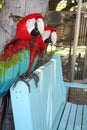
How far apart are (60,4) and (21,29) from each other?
11.8 feet

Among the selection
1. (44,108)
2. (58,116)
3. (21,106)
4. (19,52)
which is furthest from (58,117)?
(21,106)

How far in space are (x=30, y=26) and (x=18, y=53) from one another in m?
0.26

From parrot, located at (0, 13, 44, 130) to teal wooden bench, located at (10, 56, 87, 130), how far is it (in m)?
0.16

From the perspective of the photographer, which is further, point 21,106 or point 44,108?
point 44,108

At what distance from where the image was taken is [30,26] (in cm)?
195

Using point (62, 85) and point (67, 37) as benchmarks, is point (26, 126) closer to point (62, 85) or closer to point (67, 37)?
point (62, 85)

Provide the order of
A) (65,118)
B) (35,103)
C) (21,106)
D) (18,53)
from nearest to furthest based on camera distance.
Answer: (21,106) < (35,103) < (18,53) < (65,118)

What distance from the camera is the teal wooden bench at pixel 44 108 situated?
4.69 feet

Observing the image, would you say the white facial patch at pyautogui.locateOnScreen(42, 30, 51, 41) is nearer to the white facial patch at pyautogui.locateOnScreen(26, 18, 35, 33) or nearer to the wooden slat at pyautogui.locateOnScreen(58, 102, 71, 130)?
the white facial patch at pyautogui.locateOnScreen(26, 18, 35, 33)

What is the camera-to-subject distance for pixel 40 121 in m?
1.79

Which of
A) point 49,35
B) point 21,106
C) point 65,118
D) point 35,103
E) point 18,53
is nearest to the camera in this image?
point 21,106

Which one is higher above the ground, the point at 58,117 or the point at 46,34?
the point at 46,34

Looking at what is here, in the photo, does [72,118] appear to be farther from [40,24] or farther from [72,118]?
[40,24]

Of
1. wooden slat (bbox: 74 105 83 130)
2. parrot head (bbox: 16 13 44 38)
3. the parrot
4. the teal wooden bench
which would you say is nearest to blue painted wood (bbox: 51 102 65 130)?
the teal wooden bench
